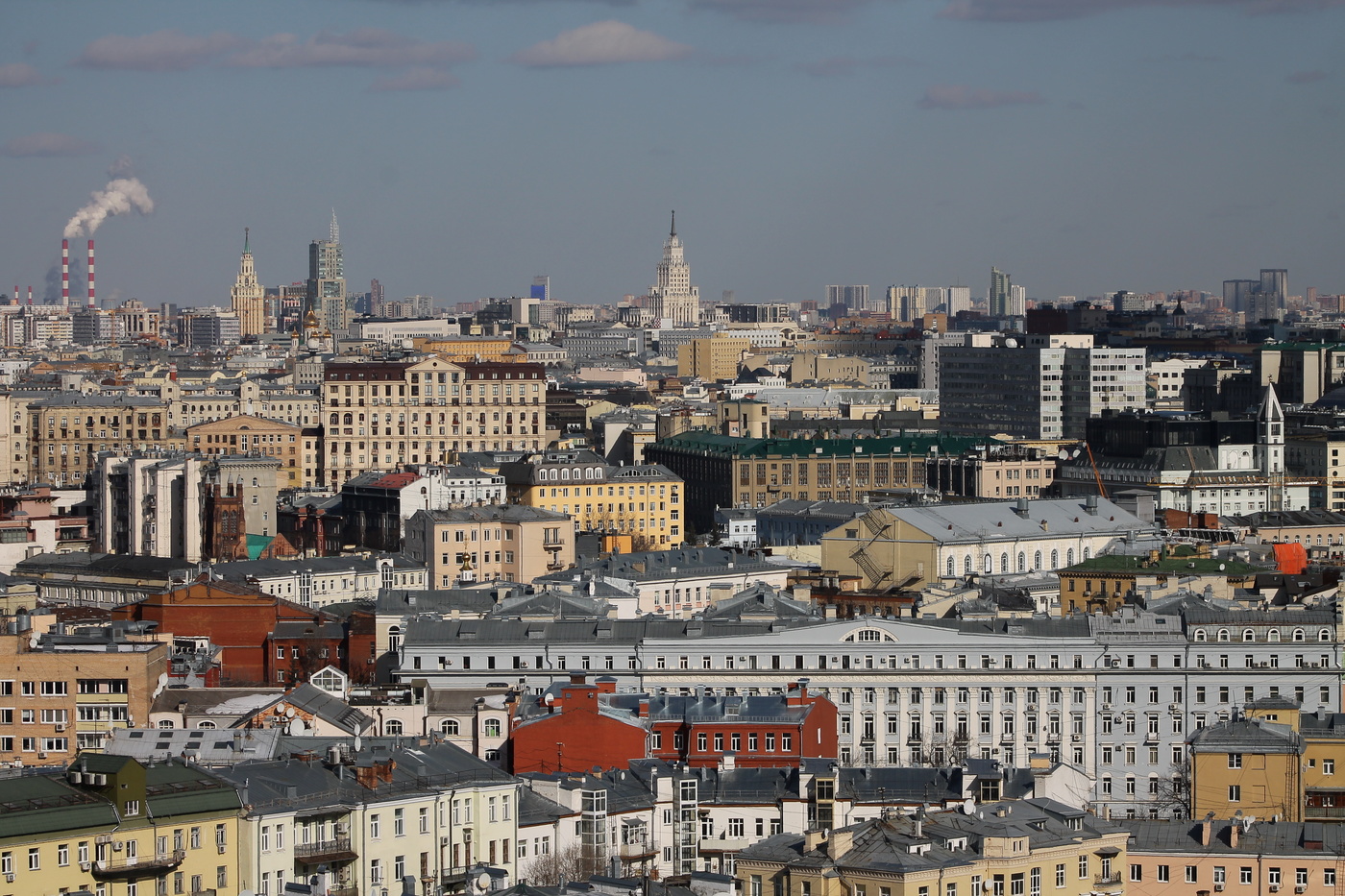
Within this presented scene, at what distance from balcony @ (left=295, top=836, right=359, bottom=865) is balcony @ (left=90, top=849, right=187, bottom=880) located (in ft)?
7.77

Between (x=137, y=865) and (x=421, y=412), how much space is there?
10362cm

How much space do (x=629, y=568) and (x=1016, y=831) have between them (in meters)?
43.6

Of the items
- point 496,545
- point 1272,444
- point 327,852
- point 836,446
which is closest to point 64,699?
point 327,852

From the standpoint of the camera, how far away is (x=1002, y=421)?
551 ft

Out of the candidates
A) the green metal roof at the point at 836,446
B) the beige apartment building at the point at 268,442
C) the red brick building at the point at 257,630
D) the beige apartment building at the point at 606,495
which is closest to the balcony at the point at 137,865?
the red brick building at the point at 257,630

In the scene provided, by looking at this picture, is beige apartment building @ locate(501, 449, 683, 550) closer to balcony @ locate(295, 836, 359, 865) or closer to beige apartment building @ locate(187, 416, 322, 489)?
beige apartment building @ locate(187, 416, 322, 489)

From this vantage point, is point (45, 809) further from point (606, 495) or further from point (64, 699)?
point (606, 495)

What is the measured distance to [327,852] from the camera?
4400 centimetres

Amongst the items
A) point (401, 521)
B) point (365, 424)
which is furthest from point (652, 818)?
point (365, 424)

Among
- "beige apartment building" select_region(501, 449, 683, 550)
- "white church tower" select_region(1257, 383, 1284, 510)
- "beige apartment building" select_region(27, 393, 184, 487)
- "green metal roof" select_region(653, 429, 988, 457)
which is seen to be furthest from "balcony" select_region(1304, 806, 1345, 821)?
"beige apartment building" select_region(27, 393, 184, 487)

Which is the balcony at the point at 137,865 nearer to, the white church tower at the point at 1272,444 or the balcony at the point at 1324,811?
the balcony at the point at 1324,811

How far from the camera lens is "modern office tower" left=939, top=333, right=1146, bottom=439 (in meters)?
163

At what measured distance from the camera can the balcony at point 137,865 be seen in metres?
41.1

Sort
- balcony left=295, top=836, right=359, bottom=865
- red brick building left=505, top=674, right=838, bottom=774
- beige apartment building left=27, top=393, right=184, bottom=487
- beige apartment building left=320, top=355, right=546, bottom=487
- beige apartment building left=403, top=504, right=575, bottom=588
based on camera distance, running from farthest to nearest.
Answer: beige apartment building left=27, top=393, right=184, bottom=487
beige apartment building left=320, top=355, right=546, bottom=487
beige apartment building left=403, top=504, right=575, bottom=588
red brick building left=505, top=674, right=838, bottom=774
balcony left=295, top=836, right=359, bottom=865
